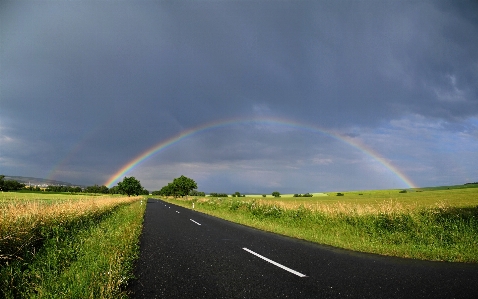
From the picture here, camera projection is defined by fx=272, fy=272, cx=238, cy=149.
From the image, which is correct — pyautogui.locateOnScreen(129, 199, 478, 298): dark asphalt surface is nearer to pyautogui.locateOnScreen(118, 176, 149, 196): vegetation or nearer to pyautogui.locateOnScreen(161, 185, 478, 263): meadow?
pyautogui.locateOnScreen(161, 185, 478, 263): meadow

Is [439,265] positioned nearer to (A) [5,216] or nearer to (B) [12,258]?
(B) [12,258]

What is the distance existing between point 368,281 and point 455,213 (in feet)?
32.2

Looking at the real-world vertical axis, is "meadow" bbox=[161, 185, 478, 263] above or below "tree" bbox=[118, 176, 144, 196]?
below

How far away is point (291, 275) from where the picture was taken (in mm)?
5602

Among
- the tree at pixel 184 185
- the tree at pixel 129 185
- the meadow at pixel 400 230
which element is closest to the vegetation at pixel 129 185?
the tree at pixel 129 185

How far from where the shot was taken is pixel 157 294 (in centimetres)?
460

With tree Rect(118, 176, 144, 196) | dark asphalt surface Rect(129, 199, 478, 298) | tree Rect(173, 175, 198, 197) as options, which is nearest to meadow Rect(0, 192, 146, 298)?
dark asphalt surface Rect(129, 199, 478, 298)

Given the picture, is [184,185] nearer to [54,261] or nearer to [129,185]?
[129,185]

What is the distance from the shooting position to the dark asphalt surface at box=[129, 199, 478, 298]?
4625 millimetres

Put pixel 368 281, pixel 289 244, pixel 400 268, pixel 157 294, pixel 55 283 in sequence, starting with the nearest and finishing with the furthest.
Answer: pixel 157 294 → pixel 55 283 → pixel 368 281 → pixel 400 268 → pixel 289 244

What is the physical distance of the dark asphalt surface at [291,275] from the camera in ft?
15.2

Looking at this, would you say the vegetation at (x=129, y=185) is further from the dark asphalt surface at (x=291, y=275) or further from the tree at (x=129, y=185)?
the dark asphalt surface at (x=291, y=275)

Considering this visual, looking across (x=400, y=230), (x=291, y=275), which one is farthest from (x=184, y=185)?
(x=291, y=275)

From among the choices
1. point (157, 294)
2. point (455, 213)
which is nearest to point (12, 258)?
point (157, 294)
